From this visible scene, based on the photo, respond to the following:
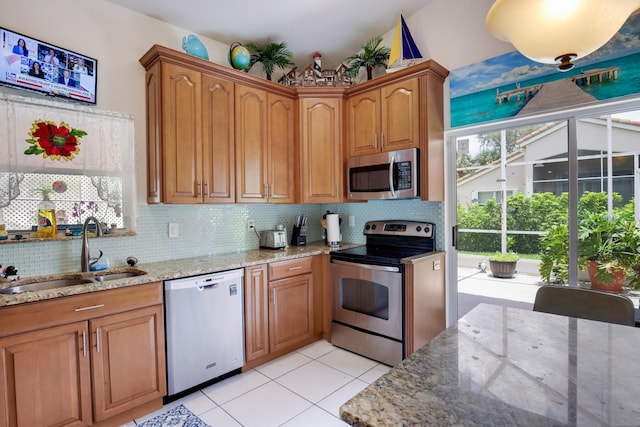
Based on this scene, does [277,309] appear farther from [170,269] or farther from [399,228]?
[399,228]

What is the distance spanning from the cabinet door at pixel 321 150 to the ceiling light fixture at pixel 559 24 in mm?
2232

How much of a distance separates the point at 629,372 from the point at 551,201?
1921 millimetres

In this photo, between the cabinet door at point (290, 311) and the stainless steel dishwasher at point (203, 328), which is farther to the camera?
the cabinet door at point (290, 311)

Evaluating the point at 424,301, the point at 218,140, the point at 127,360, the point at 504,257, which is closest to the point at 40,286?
the point at 127,360

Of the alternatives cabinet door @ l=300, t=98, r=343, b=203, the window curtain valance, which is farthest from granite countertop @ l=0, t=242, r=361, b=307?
cabinet door @ l=300, t=98, r=343, b=203

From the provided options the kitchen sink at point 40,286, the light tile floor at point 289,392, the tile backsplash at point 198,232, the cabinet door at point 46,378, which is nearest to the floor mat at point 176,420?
the light tile floor at point 289,392

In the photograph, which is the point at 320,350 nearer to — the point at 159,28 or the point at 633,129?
the point at 633,129

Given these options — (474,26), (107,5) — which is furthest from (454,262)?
(107,5)

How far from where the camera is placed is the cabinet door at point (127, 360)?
73.2 inches

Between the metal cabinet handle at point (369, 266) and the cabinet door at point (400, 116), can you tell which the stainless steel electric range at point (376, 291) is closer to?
the metal cabinet handle at point (369, 266)

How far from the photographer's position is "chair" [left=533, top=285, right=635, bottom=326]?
1425 millimetres

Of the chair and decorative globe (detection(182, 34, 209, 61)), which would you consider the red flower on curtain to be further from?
the chair

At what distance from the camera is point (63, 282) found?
2137 millimetres

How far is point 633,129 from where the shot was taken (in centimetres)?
211
